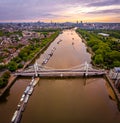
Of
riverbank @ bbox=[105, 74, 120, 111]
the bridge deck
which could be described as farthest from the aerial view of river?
the bridge deck

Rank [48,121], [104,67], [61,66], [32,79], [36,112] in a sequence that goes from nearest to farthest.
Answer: [48,121], [36,112], [32,79], [104,67], [61,66]

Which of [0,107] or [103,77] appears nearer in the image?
[0,107]

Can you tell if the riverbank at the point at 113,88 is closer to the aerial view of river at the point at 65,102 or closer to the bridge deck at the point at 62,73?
the aerial view of river at the point at 65,102

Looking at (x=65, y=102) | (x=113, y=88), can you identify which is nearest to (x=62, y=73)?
(x=65, y=102)

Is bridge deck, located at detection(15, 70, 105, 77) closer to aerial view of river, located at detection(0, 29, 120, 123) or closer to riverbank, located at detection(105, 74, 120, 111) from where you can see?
aerial view of river, located at detection(0, 29, 120, 123)

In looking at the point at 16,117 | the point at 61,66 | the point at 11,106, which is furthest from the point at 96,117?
the point at 61,66

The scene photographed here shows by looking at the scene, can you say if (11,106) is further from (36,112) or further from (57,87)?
(57,87)

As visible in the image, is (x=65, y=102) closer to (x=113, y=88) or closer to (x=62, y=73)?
(x=113, y=88)

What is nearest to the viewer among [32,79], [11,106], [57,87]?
[11,106]
